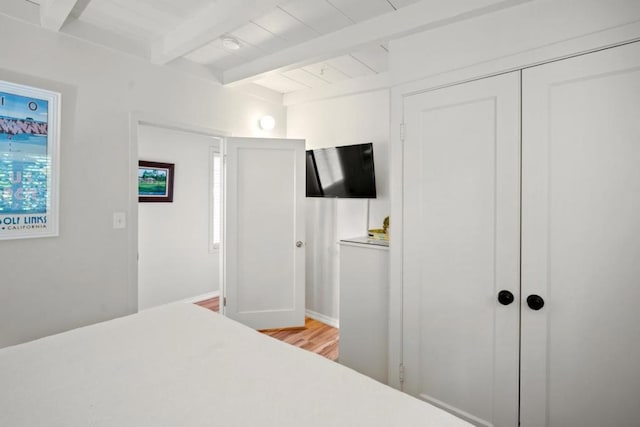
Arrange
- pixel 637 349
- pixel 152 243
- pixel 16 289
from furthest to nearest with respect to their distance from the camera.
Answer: pixel 152 243 < pixel 16 289 < pixel 637 349

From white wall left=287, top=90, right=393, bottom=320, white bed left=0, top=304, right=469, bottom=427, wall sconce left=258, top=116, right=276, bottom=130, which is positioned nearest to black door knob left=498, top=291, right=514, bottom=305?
white bed left=0, top=304, right=469, bottom=427

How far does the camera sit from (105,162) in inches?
90.1

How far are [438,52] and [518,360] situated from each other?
5.82 feet

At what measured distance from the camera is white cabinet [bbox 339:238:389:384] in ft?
7.20

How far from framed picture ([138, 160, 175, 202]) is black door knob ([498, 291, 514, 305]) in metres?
3.73

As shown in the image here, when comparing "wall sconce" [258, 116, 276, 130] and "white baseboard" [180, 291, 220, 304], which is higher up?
"wall sconce" [258, 116, 276, 130]

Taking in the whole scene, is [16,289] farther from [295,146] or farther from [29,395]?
[295,146]

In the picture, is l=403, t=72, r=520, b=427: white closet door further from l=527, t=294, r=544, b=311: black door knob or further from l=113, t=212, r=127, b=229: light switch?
l=113, t=212, r=127, b=229: light switch

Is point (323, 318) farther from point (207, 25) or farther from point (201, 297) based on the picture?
point (207, 25)

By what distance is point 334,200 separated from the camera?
3.41m

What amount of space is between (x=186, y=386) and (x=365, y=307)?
1493 millimetres

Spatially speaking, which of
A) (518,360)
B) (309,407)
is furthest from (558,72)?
(309,407)

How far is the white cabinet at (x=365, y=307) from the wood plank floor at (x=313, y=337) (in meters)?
0.42

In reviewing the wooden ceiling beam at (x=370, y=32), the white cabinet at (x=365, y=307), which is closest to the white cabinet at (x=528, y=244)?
the white cabinet at (x=365, y=307)
